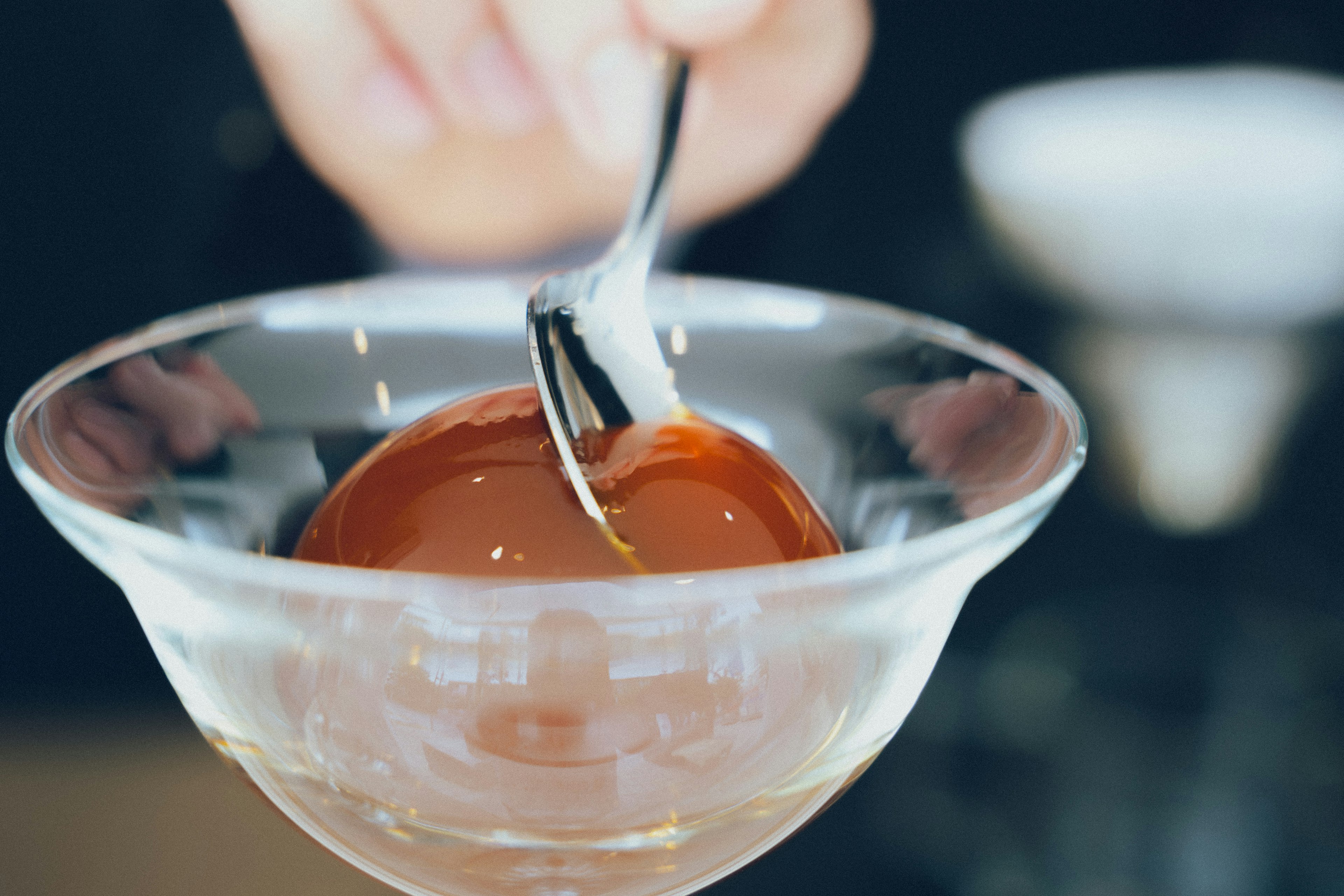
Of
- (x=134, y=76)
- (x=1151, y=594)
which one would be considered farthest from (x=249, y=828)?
(x=1151, y=594)

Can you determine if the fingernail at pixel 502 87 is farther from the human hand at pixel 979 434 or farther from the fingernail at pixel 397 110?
the human hand at pixel 979 434

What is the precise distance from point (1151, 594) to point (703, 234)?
280mm

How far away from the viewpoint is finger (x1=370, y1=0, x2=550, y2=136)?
1.41ft

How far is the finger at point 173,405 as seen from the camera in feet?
0.82

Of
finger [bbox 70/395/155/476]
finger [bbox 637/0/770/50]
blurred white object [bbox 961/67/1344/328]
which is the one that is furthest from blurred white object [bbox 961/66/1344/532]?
finger [bbox 70/395/155/476]

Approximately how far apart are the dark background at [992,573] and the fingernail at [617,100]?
58 mm

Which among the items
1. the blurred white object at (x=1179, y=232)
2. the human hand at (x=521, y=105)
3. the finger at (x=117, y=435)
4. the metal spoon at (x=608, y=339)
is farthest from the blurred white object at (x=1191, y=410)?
the finger at (x=117, y=435)

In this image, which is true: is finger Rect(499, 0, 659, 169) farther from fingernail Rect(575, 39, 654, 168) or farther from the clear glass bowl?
the clear glass bowl

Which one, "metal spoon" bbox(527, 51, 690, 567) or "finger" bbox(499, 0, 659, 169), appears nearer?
"metal spoon" bbox(527, 51, 690, 567)

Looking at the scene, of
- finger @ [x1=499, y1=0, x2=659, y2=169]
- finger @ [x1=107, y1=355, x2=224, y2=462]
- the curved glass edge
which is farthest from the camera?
finger @ [x1=499, y1=0, x2=659, y2=169]

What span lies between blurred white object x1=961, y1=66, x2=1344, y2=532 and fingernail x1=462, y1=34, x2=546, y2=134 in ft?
0.64

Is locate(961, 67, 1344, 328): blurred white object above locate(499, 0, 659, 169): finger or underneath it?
underneath

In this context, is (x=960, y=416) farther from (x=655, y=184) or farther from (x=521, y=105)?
(x=521, y=105)

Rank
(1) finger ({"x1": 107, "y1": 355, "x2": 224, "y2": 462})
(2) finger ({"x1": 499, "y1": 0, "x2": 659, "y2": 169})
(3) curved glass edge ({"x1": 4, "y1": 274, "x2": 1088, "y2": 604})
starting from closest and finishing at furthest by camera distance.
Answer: (3) curved glass edge ({"x1": 4, "y1": 274, "x2": 1088, "y2": 604})
(1) finger ({"x1": 107, "y1": 355, "x2": 224, "y2": 462})
(2) finger ({"x1": 499, "y1": 0, "x2": 659, "y2": 169})
